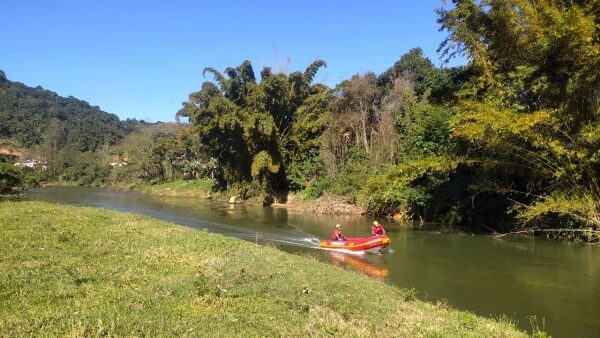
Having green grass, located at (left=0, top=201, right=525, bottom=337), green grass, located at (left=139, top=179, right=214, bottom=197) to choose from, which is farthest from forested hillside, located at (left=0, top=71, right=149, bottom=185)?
green grass, located at (left=0, top=201, right=525, bottom=337)

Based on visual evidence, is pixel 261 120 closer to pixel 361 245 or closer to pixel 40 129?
pixel 361 245

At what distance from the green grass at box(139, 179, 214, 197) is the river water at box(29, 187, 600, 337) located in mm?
27023

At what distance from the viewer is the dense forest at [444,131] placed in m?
17.8

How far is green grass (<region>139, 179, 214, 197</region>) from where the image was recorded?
55719 millimetres

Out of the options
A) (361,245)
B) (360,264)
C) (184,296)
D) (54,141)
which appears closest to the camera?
(184,296)

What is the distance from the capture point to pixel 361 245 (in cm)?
2027

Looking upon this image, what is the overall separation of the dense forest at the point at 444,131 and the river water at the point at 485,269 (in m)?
1.85

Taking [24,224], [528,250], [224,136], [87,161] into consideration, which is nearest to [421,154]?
[528,250]

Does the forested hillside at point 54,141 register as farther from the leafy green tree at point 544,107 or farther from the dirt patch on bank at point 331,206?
the leafy green tree at point 544,107

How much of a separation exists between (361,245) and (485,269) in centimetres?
513

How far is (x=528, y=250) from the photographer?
20.1 m

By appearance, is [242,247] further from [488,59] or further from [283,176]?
[283,176]

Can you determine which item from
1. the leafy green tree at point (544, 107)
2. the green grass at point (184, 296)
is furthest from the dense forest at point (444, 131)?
the green grass at point (184, 296)

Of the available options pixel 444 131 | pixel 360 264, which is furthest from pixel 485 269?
pixel 444 131
